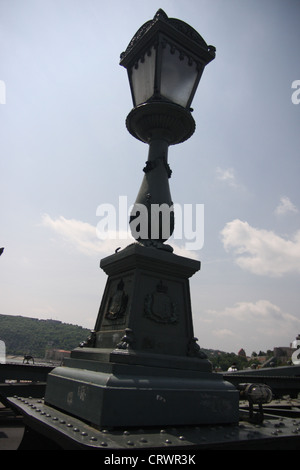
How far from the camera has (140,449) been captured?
8.12 ft

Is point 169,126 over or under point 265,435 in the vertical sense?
over

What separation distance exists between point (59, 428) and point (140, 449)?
2.93 feet

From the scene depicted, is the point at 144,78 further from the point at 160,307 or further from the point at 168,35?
the point at 160,307

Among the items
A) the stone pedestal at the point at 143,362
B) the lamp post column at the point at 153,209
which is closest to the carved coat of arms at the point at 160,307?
the stone pedestal at the point at 143,362

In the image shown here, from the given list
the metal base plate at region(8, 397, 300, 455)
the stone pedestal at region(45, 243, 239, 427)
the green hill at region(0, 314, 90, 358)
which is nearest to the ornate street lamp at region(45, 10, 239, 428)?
the stone pedestal at region(45, 243, 239, 427)

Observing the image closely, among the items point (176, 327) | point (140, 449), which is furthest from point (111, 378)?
point (176, 327)

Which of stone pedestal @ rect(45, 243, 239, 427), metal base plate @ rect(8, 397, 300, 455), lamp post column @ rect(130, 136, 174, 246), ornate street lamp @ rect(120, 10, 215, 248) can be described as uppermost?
ornate street lamp @ rect(120, 10, 215, 248)

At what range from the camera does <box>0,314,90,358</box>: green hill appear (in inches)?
5390

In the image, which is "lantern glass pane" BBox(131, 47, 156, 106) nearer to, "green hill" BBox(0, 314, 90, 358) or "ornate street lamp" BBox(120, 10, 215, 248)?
"ornate street lamp" BBox(120, 10, 215, 248)

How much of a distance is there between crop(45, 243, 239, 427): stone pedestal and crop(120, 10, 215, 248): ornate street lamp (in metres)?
0.70

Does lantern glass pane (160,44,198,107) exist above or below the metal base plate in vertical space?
above

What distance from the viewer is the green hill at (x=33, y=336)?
136913mm

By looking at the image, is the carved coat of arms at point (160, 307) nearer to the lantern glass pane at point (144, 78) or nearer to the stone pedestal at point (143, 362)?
the stone pedestal at point (143, 362)
